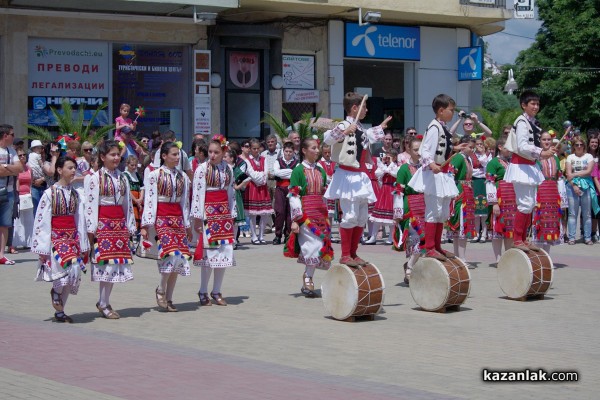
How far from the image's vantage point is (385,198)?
2008 cm

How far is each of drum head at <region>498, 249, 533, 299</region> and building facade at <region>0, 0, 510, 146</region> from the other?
13668mm

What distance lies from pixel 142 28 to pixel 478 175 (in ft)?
35.0

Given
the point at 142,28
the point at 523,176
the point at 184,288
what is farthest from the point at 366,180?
the point at 142,28

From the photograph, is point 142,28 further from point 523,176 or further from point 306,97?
point 523,176

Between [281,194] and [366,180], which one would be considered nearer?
[366,180]

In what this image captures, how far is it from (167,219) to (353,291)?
86.6 inches

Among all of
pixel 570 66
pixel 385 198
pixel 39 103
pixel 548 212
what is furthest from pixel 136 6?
pixel 570 66

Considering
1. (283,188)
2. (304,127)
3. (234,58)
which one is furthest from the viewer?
(234,58)

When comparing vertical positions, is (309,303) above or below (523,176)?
below

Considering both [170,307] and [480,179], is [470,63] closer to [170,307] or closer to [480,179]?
[480,179]

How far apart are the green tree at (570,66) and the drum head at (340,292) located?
1465 inches

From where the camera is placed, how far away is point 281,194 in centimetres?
2008

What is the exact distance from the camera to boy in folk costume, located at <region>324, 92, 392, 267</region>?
11.6m

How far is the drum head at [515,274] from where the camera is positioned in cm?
1222
